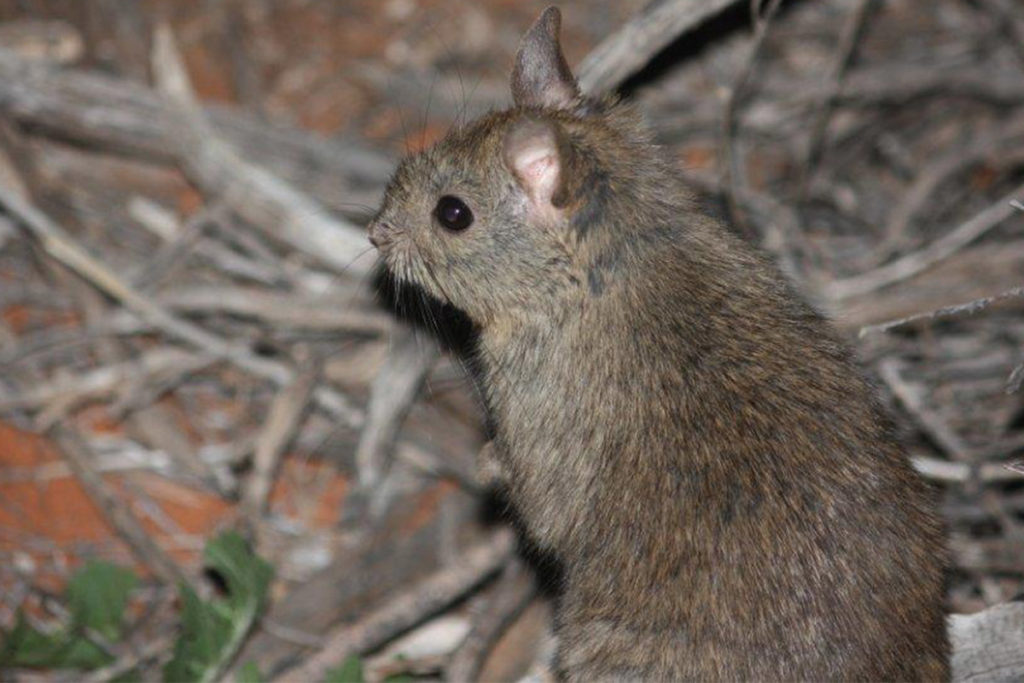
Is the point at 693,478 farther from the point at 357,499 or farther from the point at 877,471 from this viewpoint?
the point at 357,499

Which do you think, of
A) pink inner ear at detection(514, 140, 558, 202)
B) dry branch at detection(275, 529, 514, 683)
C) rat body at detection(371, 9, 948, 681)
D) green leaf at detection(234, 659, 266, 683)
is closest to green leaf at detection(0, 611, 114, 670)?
dry branch at detection(275, 529, 514, 683)

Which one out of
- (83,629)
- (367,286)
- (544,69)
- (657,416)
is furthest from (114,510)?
(657,416)

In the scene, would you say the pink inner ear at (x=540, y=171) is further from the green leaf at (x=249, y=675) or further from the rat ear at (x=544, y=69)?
the green leaf at (x=249, y=675)

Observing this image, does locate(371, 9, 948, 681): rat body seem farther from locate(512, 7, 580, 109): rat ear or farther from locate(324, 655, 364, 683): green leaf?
locate(324, 655, 364, 683): green leaf

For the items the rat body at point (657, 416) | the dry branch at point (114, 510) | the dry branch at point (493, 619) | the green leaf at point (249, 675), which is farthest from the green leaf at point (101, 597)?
the rat body at point (657, 416)

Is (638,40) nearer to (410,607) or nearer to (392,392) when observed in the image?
(392,392)

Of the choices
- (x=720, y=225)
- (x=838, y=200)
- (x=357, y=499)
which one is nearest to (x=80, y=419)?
(x=357, y=499)

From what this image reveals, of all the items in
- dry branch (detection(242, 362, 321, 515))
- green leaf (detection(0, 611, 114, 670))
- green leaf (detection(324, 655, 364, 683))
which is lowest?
green leaf (detection(0, 611, 114, 670))
